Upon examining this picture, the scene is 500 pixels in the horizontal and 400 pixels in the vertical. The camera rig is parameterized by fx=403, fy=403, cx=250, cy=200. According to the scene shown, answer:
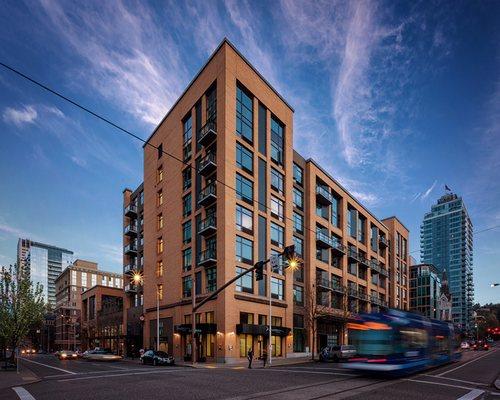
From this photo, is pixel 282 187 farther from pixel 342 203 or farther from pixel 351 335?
pixel 351 335

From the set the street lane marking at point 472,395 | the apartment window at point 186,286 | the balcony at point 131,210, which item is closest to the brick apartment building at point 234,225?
the apartment window at point 186,286

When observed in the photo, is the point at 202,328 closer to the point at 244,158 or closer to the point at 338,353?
the point at 338,353

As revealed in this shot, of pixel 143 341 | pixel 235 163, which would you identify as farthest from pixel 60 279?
pixel 235 163

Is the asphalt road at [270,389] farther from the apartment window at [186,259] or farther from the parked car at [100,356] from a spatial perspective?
the parked car at [100,356]

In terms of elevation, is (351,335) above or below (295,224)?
below

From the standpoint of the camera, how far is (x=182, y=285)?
48281 millimetres

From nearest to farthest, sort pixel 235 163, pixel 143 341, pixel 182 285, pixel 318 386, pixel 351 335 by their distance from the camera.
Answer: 1. pixel 318 386
2. pixel 351 335
3. pixel 235 163
4. pixel 182 285
5. pixel 143 341

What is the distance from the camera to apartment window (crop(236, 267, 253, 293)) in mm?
41175

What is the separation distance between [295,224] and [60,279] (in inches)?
4735

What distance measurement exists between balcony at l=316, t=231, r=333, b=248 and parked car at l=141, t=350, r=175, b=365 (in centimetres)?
2737

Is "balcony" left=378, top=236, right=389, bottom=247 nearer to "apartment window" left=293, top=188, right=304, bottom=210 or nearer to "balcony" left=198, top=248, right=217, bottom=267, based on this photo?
"apartment window" left=293, top=188, right=304, bottom=210

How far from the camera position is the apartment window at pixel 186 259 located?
47562 millimetres

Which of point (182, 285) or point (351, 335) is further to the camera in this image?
point (182, 285)

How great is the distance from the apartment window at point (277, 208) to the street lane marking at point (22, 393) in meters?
32.9
